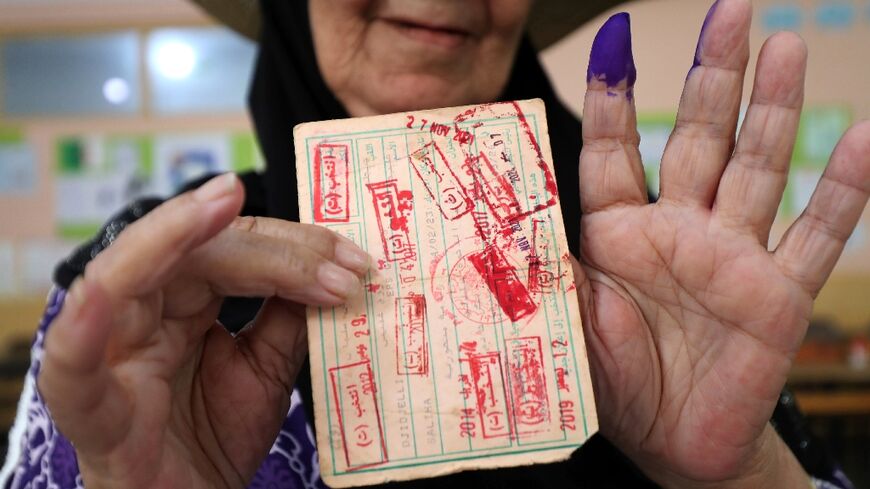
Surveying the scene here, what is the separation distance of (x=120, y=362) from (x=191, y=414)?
0.10m

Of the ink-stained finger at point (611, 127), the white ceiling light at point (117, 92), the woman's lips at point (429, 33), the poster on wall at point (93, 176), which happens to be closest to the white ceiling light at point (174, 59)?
the white ceiling light at point (117, 92)

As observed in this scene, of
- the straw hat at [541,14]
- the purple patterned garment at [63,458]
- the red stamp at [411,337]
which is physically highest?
the straw hat at [541,14]

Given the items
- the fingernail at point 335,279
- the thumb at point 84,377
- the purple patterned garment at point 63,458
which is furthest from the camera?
the purple patterned garment at point 63,458

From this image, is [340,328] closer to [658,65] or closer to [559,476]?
[559,476]

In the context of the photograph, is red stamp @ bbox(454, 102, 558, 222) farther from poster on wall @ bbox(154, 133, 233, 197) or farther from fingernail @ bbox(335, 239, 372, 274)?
poster on wall @ bbox(154, 133, 233, 197)

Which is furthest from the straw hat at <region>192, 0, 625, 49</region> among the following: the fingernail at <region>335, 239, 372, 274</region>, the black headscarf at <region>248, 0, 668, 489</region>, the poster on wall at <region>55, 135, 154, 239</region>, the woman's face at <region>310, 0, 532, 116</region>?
the poster on wall at <region>55, 135, 154, 239</region>

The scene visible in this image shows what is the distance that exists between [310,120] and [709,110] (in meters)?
0.53

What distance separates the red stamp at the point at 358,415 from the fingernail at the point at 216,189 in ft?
0.63

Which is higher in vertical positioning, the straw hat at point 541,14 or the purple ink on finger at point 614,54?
the straw hat at point 541,14

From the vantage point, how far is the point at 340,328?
59cm

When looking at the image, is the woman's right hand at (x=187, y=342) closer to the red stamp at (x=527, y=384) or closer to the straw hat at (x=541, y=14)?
the red stamp at (x=527, y=384)

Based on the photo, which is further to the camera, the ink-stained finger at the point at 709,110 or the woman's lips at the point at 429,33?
the woman's lips at the point at 429,33

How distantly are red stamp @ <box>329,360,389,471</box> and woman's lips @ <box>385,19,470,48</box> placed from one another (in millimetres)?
417

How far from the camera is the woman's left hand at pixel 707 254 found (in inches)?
23.4
